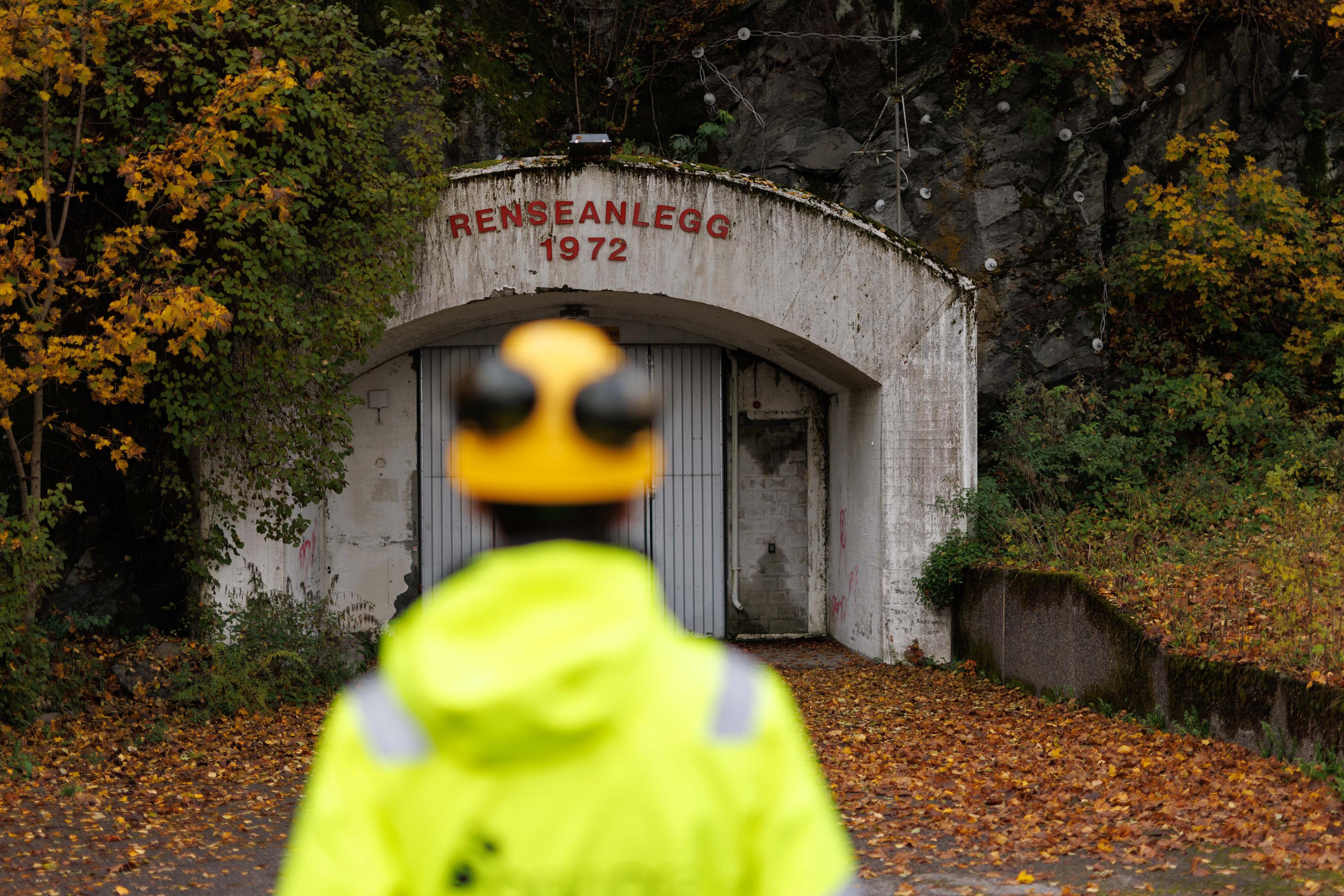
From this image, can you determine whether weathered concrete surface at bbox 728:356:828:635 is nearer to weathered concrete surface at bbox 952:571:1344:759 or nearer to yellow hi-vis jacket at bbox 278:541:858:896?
weathered concrete surface at bbox 952:571:1344:759

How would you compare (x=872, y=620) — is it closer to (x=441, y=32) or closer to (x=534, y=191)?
(x=534, y=191)

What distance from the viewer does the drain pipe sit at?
50.2ft

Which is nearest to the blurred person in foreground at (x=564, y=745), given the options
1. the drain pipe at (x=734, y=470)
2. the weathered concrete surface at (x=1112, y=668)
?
the weathered concrete surface at (x=1112, y=668)

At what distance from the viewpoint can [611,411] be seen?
55.5 inches

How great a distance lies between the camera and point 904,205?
16.3 metres

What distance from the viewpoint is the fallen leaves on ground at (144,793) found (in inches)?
260

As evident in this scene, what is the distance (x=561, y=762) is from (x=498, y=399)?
0.41 meters

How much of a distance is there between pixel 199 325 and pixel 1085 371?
36.1ft

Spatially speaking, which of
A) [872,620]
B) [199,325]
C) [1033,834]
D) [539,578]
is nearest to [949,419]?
[872,620]

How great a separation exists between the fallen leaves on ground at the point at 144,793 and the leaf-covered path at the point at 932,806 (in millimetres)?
18

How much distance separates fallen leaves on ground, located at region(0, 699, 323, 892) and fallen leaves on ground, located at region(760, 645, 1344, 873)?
3.76m

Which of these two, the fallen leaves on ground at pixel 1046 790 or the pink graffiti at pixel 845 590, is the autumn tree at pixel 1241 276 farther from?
the fallen leaves on ground at pixel 1046 790

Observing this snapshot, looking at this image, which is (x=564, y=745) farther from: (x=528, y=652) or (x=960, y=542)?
(x=960, y=542)

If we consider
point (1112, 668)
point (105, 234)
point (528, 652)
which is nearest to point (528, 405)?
point (528, 652)
